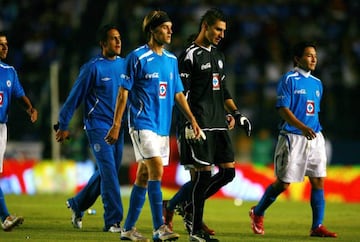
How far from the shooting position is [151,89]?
11.6m

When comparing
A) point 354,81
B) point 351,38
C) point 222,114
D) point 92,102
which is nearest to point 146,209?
point 92,102

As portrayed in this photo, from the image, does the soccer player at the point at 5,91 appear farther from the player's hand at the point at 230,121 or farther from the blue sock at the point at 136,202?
the player's hand at the point at 230,121

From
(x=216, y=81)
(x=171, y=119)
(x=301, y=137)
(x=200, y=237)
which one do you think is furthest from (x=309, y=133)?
(x=200, y=237)

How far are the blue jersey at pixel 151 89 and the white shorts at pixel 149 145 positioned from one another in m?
0.06

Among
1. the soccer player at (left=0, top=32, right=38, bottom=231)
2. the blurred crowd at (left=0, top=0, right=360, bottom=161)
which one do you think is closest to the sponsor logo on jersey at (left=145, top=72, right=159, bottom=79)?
the soccer player at (left=0, top=32, right=38, bottom=231)

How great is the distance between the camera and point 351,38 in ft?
85.9

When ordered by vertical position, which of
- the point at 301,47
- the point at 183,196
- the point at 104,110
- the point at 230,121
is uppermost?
the point at 301,47

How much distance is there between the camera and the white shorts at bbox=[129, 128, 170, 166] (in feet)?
37.4

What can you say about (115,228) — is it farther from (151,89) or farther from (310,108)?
(310,108)

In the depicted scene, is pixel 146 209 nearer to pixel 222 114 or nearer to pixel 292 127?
pixel 292 127

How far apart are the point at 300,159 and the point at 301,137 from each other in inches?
11.1

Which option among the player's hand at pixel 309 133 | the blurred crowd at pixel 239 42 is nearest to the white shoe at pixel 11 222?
the player's hand at pixel 309 133

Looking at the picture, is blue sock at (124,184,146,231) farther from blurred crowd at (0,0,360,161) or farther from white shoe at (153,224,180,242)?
blurred crowd at (0,0,360,161)

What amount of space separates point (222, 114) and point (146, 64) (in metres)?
1.15
